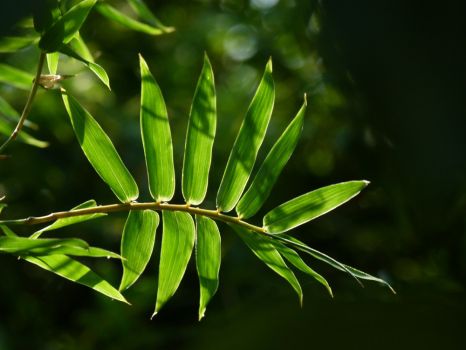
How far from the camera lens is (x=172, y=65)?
2115 millimetres

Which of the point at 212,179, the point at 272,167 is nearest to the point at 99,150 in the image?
the point at 272,167

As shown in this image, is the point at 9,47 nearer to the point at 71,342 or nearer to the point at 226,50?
the point at 71,342

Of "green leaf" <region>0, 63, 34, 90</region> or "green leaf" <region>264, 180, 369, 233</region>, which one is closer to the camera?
"green leaf" <region>264, 180, 369, 233</region>

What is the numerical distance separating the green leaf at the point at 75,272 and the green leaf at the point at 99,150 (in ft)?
0.30

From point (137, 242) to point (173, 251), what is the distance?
4 centimetres

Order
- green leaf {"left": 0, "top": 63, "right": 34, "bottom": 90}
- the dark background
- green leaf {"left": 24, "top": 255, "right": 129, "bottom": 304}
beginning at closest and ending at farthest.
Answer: green leaf {"left": 24, "top": 255, "right": 129, "bottom": 304}, green leaf {"left": 0, "top": 63, "right": 34, "bottom": 90}, the dark background

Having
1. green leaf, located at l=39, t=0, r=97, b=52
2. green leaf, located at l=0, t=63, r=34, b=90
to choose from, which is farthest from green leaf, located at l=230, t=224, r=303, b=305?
green leaf, located at l=0, t=63, r=34, b=90

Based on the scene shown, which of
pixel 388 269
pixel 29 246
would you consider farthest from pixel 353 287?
pixel 29 246

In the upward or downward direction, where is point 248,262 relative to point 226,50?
downward

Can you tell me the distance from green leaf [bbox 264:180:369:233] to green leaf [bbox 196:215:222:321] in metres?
0.06

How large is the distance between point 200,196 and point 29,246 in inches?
8.1

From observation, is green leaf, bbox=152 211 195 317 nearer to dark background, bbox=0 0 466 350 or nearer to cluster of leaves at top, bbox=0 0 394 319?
cluster of leaves at top, bbox=0 0 394 319

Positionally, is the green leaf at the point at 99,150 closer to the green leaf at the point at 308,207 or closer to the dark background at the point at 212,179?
the green leaf at the point at 308,207

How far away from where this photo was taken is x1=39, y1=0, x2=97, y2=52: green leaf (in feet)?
2.30
